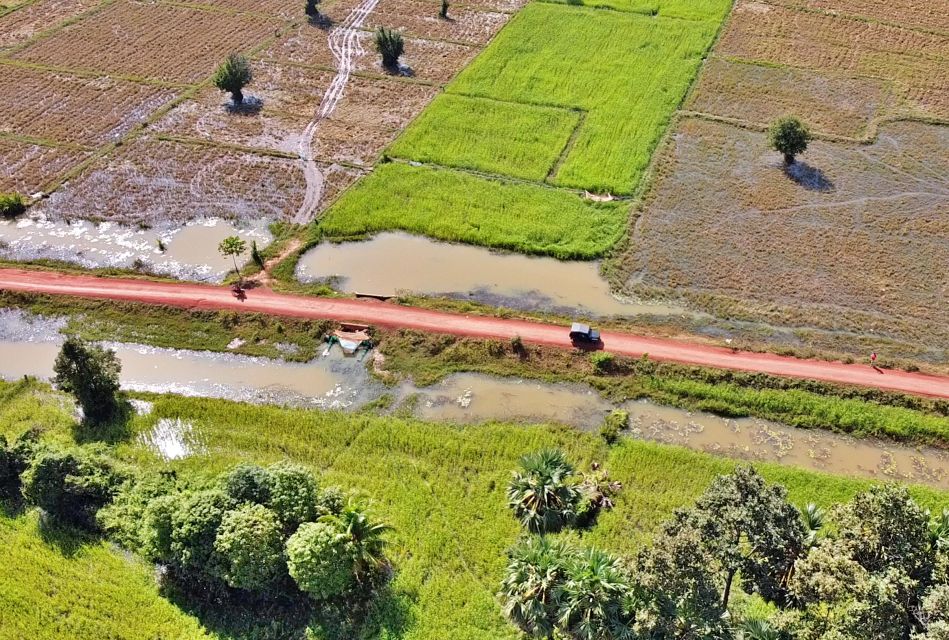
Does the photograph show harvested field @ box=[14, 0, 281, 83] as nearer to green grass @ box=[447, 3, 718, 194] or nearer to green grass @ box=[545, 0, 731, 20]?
green grass @ box=[447, 3, 718, 194]

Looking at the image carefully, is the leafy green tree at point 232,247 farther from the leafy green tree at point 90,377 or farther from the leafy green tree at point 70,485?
the leafy green tree at point 70,485

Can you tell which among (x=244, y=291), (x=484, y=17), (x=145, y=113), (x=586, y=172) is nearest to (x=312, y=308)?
(x=244, y=291)

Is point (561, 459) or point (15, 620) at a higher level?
point (561, 459)

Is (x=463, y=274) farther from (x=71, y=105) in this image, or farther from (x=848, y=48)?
(x=848, y=48)

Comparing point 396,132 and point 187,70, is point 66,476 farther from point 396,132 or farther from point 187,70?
point 187,70

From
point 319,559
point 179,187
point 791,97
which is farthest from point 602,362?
point 791,97

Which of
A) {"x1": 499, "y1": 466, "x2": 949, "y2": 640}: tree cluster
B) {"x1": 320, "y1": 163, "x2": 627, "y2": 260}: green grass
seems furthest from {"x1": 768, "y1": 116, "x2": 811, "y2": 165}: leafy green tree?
{"x1": 499, "y1": 466, "x2": 949, "y2": 640}: tree cluster
